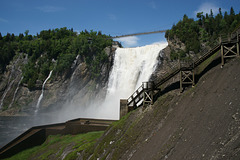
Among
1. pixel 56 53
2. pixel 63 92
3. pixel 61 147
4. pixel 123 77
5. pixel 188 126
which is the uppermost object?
pixel 56 53

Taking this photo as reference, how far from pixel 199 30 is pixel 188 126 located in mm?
39849

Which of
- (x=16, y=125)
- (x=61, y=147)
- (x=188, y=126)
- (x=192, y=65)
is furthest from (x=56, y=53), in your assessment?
(x=188, y=126)

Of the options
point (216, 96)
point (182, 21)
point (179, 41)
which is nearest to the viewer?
point (216, 96)

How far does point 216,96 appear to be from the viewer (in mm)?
13203

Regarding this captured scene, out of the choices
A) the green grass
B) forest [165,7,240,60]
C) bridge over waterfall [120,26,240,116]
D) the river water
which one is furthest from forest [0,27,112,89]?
bridge over waterfall [120,26,240,116]

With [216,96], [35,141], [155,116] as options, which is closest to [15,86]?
[35,141]

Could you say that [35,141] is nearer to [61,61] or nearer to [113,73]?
[113,73]

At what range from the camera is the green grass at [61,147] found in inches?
804

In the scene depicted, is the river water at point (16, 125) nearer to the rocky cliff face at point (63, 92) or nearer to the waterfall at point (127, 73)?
the rocky cliff face at point (63, 92)

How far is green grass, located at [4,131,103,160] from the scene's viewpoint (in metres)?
20.4

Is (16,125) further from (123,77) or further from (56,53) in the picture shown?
(56,53)

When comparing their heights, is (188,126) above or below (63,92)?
below

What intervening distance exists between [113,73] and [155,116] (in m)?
41.6

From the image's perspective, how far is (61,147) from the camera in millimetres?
24000
